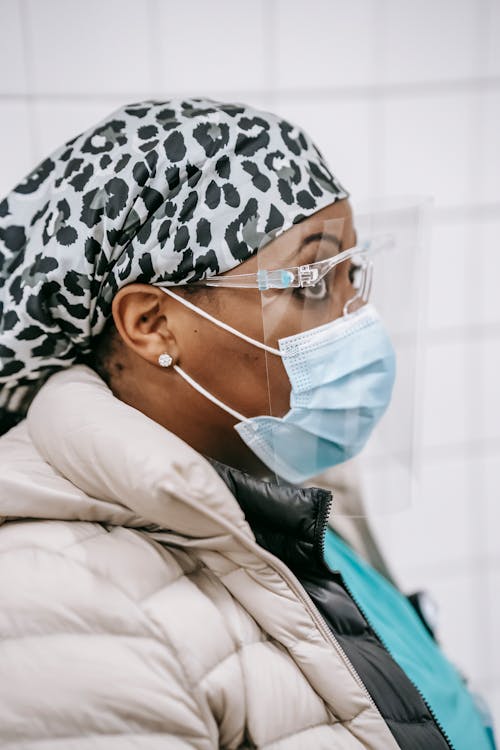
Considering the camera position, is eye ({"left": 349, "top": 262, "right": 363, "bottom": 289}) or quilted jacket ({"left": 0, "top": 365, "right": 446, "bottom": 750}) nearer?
quilted jacket ({"left": 0, "top": 365, "right": 446, "bottom": 750})

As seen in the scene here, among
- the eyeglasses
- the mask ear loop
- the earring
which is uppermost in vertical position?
the eyeglasses

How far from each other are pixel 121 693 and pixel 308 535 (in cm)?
32

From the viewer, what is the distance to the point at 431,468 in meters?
1.68

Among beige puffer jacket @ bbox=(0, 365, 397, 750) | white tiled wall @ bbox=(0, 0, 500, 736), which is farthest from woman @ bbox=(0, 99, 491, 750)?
white tiled wall @ bbox=(0, 0, 500, 736)

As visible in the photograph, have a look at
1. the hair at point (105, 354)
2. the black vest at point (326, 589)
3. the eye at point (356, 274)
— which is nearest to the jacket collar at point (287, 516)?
the black vest at point (326, 589)

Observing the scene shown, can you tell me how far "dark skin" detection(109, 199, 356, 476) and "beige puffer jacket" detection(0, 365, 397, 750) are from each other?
142 mm

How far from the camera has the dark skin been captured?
895mm

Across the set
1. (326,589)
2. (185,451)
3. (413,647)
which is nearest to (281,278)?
(185,451)

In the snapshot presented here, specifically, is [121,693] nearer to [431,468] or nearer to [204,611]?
[204,611]

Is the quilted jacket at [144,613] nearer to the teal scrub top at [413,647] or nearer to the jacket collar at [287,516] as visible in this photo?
the jacket collar at [287,516]

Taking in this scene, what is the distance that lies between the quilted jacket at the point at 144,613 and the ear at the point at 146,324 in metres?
0.12

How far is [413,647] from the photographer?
110 centimetres

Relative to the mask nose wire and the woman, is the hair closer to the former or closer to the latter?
the woman

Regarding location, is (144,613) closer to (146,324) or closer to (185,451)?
(185,451)
